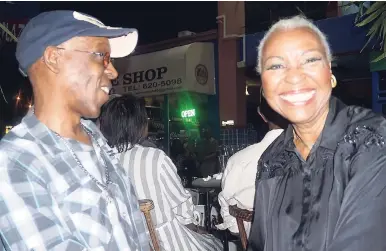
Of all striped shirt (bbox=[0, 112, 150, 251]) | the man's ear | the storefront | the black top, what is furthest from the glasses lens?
the storefront

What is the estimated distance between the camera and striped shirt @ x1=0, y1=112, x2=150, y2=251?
3.96ft

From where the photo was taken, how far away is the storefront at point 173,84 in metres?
10.4

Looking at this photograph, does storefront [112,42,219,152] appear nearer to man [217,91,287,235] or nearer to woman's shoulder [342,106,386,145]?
man [217,91,287,235]

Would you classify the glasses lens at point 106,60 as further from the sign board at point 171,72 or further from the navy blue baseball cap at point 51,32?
the sign board at point 171,72

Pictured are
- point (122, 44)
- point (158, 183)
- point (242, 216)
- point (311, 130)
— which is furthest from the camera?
point (158, 183)

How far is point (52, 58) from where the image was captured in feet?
4.78

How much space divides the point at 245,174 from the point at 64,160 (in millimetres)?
1883

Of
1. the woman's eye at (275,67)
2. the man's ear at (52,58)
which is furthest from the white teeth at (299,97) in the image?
the man's ear at (52,58)

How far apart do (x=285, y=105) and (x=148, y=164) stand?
5.08ft

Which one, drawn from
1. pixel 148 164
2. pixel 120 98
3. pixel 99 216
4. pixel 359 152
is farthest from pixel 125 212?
pixel 120 98

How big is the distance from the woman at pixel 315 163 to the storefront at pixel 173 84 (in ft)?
28.0

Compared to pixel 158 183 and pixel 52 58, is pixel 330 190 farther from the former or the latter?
pixel 158 183

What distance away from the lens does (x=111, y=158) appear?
5.51 ft

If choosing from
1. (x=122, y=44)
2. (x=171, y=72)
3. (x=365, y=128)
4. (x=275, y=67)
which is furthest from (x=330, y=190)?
(x=171, y=72)
